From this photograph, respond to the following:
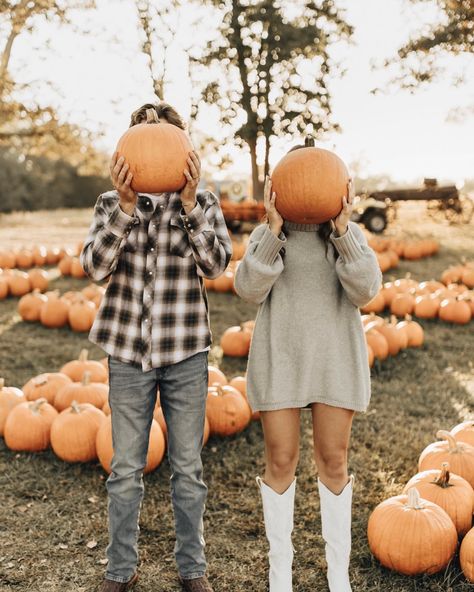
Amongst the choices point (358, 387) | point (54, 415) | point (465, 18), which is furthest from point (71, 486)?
point (465, 18)

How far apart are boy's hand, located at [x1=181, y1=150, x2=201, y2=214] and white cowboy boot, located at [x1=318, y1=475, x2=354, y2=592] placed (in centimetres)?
134

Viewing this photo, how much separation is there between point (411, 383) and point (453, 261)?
23.1ft

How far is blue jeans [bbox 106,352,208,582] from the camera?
8.74 ft

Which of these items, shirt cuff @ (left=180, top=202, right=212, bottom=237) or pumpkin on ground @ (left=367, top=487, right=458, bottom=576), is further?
pumpkin on ground @ (left=367, top=487, right=458, bottom=576)

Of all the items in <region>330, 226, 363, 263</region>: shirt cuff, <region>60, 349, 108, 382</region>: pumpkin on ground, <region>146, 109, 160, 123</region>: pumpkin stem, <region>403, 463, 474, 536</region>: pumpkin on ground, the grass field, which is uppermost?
<region>146, 109, 160, 123</region>: pumpkin stem

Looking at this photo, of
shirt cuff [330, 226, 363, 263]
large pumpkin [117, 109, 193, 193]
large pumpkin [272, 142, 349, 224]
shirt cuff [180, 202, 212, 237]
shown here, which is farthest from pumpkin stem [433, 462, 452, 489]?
large pumpkin [117, 109, 193, 193]

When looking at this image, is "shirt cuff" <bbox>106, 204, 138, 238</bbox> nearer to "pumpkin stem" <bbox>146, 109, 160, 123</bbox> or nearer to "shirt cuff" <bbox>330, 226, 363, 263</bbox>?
"pumpkin stem" <bbox>146, 109, 160, 123</bbox>

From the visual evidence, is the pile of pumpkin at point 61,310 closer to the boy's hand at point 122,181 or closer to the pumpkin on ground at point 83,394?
the pumpkin on ground at point 83,394

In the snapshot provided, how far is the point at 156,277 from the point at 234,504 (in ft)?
5.48

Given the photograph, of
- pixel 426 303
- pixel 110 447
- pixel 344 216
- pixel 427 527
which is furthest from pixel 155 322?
pixel 426 303

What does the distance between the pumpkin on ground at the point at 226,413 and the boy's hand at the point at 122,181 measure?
225 centimetres

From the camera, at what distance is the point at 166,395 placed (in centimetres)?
272

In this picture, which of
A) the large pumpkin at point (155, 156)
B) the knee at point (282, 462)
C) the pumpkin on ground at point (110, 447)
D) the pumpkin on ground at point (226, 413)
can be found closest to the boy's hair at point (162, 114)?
the large pumpkin at point (155, 156)

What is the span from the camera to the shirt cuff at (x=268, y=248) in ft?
8.33
